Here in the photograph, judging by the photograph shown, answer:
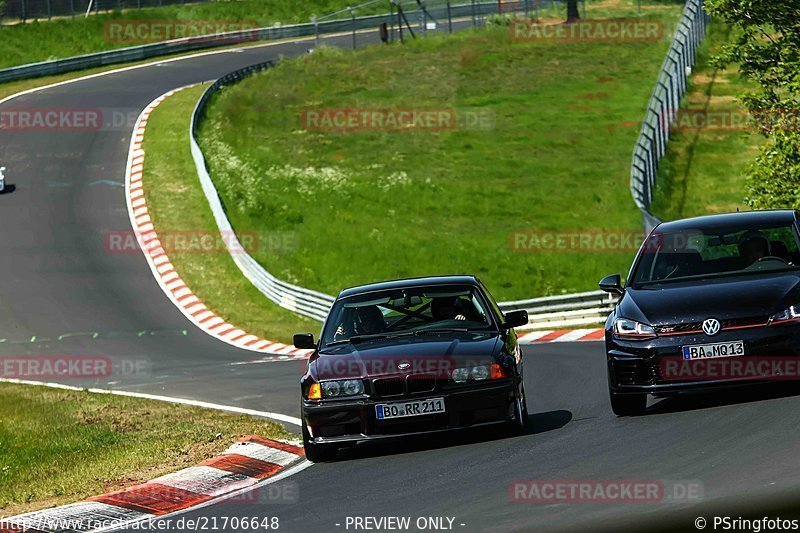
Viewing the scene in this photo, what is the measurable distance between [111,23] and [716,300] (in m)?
58.3

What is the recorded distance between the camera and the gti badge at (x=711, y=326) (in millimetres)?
10797

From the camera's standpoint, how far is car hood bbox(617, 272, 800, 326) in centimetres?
1084

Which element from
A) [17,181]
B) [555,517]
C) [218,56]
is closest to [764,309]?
[555,517]

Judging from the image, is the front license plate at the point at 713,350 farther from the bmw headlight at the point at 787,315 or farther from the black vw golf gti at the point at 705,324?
the bmw headlight at the point at 787,315

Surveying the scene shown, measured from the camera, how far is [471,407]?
10734 mm

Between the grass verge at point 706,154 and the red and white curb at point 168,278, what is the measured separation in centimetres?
1301

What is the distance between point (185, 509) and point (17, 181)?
3311 cm

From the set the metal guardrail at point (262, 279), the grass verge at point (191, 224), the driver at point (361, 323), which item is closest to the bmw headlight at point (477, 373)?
the driver at point (361, 323)

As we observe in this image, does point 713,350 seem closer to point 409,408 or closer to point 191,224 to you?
point 409,408

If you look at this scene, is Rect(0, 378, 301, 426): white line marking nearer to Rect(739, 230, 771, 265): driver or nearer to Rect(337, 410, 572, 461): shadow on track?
Rect(337, 410, 572, 461): shadow on track

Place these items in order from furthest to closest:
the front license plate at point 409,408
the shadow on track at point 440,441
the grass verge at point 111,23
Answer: the grass verge at point 111,23
the shadow on track at point 440,441
the front license plate at point 409,408

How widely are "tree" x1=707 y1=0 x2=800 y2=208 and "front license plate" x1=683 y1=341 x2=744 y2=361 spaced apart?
12.3 metres

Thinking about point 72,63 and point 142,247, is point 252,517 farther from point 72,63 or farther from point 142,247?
point 72,63

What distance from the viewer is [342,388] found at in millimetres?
10891
